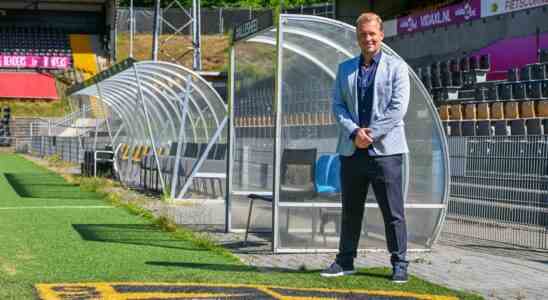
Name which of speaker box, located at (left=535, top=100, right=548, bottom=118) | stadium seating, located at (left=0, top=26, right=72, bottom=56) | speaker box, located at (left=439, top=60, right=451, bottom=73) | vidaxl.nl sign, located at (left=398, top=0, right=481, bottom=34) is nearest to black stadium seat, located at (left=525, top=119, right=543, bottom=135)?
speaker box, located at (left=535, top=100, right=548, bottom=118)

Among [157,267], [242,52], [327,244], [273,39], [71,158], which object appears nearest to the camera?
[157,267]

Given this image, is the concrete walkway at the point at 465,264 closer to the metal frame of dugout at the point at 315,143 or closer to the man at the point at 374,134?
the metal frame of dugout at the point at 315,143

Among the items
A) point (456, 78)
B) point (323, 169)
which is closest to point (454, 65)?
point (456, 78)

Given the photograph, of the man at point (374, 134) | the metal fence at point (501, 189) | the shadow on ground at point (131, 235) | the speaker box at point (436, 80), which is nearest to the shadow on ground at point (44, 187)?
the shadow on ground at point (131, 235)

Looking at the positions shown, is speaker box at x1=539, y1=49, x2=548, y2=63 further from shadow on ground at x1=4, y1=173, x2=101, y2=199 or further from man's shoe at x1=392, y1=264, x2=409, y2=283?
man's shoe at x1=392, y1=264, x2=409, y2=283

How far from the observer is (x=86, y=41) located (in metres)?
56.4

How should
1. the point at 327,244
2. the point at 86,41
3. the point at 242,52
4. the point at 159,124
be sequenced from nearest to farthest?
the point at 327,244, the point at 242,52, the point at 159,124, the point at 86,41

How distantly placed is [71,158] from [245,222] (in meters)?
24.3

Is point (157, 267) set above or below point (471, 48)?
below

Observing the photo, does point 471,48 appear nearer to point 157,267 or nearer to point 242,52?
point 242,52

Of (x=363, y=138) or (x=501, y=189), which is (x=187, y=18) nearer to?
(x=501, y=189)

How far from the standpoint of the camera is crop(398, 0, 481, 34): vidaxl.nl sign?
97.5ft

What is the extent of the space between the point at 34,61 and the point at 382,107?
163ft

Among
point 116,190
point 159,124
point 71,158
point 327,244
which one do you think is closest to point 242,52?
point 327,244
